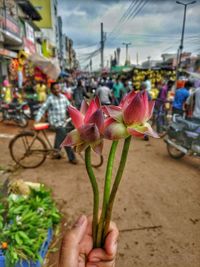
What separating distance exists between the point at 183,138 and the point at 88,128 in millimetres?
5028

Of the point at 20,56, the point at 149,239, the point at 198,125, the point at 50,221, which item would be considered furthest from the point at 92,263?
the point at 20,56

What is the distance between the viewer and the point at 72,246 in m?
0.92

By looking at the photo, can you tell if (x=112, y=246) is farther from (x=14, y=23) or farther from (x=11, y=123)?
(x=14, y=23)

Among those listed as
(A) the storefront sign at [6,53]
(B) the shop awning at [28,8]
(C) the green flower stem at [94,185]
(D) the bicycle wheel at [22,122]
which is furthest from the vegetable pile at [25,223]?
(B) the shop awning at [28,8]

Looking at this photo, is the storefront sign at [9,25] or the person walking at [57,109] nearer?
the person walking at [57,109]

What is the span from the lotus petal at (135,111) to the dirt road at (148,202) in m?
2.44

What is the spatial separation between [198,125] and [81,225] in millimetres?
4600

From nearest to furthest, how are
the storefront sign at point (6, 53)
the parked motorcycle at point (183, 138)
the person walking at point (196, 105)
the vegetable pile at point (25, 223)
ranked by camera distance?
the vegetable pile at point (25, 223)
the parked motorcycle at point (183, 138)
the person walking at point (196, 105)
the storefront sign at point (6, 53)

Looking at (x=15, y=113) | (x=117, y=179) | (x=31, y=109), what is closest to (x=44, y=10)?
(x=31, y=109)

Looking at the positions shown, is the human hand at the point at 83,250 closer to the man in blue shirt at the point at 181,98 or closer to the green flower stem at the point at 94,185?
the green flower stem at the point at 94,185

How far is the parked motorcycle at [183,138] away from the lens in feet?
16.1

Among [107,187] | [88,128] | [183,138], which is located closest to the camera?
[88,128]

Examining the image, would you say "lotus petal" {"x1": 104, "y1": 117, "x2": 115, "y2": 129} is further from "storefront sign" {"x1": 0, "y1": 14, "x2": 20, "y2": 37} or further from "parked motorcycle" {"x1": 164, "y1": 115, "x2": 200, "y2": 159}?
"storefront sign" {"x1": 0, "y1": 14, "x2": 20, "y2": 37}

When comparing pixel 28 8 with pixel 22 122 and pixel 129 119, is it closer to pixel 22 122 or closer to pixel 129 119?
pixel 22 122
